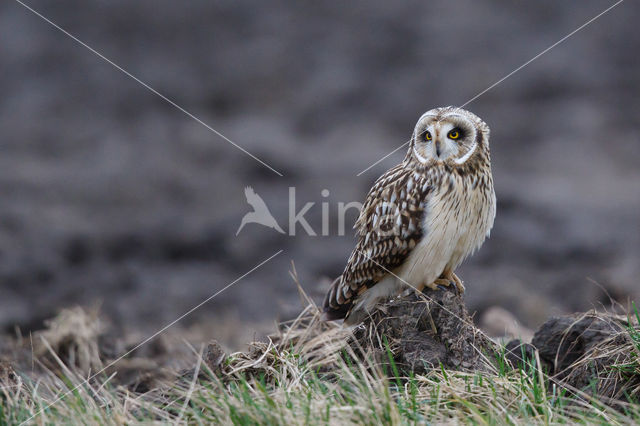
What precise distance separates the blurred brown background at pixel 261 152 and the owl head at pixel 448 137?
398cm

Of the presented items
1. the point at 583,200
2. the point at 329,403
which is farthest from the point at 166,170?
the point at 329,403

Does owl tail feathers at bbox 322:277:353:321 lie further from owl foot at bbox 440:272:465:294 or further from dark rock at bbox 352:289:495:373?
owl foot at bbox 440:272:465:294

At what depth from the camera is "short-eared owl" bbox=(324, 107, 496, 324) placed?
5.82 metres

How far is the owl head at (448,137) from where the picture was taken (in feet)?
18.6

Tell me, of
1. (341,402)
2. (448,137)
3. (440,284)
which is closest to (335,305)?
(440,284)

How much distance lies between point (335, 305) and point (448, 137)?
1.51 metres

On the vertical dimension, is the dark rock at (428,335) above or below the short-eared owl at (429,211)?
below

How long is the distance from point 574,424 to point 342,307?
7.51 ft

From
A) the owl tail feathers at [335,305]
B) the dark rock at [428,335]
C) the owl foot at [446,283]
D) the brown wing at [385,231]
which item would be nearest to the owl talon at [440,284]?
the owl foot at [446,283]

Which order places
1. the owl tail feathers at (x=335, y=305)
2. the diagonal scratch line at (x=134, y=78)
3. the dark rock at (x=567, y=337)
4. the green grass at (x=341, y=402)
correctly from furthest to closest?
the diagonal scratch line at (x=134, y=78) → the owl tail feathers at (x=335, y=305) → the dark rock at (x=567, y=337) → the green grass at (x=341, y=402)

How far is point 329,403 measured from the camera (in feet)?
14.2

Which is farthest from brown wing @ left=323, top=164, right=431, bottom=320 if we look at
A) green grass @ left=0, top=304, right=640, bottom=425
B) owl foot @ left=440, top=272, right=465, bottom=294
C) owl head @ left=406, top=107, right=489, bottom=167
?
green grass @ left=0, top=304, right=640, bottom=425

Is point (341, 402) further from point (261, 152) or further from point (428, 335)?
point (261, 152)

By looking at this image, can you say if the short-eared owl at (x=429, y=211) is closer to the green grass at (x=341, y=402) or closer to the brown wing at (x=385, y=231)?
the brown wing at (x=385, y=231)
